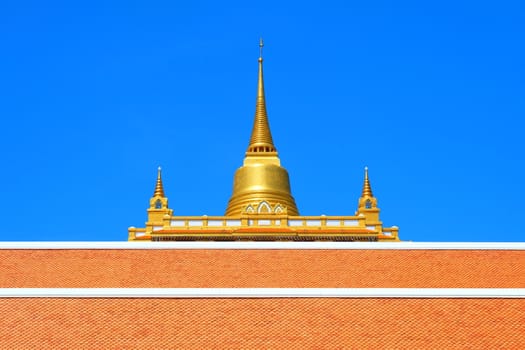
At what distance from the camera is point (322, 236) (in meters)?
34.0

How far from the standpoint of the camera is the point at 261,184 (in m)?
43.0

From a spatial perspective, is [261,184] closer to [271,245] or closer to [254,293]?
[271,245]

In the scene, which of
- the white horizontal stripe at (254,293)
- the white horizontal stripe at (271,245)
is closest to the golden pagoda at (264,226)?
the white horizontal stripe at (271,245)

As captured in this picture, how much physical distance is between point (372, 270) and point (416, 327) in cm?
524

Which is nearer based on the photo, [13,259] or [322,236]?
[13,259]

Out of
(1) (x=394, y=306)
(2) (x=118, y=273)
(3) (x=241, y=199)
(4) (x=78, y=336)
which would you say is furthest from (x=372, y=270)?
(3) (x=241, y=199)

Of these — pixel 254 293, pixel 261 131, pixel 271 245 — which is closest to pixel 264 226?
pixel 271 245

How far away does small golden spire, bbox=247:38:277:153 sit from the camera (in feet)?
155

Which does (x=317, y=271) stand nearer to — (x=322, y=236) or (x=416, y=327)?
(x=416, y=327)

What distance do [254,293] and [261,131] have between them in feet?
101

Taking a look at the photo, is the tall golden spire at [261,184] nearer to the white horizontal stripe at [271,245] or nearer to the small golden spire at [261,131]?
the small golden spire at [261,131]

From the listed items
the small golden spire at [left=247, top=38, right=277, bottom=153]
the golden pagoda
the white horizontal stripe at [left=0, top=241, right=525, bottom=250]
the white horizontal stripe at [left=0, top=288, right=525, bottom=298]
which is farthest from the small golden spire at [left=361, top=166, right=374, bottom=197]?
the white horizontal stripe at [left=0, top=288, right=525, bottom=298]

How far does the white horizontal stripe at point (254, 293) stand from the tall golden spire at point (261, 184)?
73.3 ft

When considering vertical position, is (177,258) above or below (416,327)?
above
